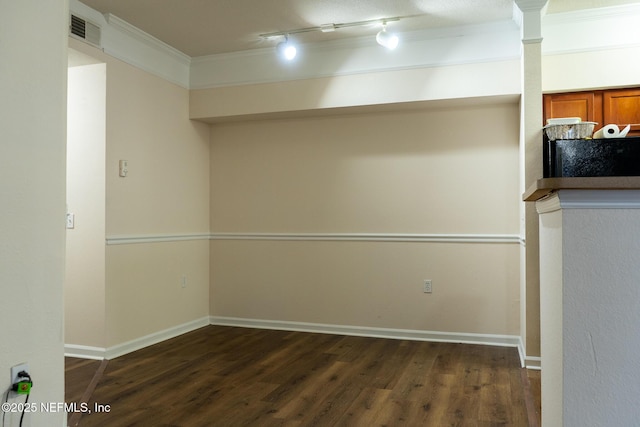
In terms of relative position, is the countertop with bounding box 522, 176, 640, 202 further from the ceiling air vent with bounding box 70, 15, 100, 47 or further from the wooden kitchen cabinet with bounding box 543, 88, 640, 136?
the ceiling air vent with bounding box 70, 15, 100, 47

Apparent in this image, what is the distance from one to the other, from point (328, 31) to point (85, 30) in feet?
5.81

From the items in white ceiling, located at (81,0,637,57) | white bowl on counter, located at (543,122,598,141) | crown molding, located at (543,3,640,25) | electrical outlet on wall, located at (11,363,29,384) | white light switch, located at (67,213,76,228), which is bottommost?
electrical outlet on wall, located at (11,363,29,384)

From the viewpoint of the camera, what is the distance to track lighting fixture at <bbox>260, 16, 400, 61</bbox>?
3.80 m

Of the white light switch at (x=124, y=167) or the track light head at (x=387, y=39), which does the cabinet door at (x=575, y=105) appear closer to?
the track light head at (x=387, y=39)

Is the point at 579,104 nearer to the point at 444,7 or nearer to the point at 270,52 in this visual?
the point at 444,7

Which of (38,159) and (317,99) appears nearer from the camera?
(38,159)

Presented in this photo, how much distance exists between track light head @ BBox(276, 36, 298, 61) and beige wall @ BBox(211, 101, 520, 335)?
2.38 ft

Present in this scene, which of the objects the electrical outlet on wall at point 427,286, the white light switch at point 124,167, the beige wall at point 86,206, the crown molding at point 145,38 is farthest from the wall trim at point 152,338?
the crown molding at point 145,38

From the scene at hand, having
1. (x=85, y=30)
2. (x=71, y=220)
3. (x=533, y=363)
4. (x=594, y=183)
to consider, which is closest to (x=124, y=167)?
(x=71, y=220)

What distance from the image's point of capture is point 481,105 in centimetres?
423

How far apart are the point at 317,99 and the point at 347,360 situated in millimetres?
2175

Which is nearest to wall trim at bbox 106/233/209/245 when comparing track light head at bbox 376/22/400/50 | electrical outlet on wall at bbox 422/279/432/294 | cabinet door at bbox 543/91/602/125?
electrical outlet on wall at bbox 422/279/432/294

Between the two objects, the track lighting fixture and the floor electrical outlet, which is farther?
the floor electrical outlet

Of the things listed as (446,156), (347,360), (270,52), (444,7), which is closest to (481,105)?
(446,156)
